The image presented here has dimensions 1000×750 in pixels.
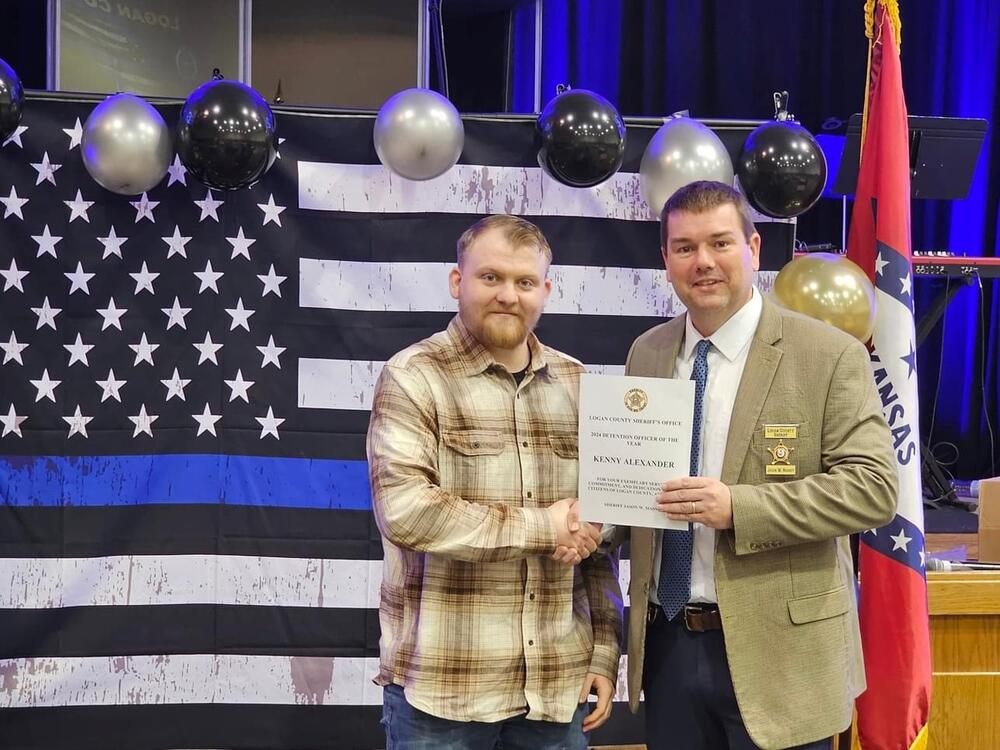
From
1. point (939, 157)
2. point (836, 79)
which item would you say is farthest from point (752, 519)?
point (836, 79)

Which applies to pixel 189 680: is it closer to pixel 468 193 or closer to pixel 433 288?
pixel 433 288

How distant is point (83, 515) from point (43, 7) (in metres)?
4.11

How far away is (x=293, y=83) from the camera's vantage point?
5.11 m

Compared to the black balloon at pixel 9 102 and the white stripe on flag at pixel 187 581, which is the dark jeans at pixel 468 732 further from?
the black balloon at pixel 9 102

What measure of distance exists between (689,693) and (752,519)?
0.40 metres

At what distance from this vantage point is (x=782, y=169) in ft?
10.1

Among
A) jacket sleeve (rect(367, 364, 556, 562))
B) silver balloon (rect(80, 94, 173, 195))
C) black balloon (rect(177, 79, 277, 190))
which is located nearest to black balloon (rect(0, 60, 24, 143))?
silver balloon (rect(80, 94, 173, 195))

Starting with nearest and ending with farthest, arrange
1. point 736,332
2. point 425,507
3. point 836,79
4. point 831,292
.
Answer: point 425,507, point 736,332, point 831,292, point 836,79

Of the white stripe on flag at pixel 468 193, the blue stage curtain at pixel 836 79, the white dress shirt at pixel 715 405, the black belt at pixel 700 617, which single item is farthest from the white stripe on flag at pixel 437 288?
the blue stage curtain at pixel 836 79

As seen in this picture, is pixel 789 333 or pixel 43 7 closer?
pixel 789 333

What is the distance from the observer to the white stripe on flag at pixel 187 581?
3.29 m

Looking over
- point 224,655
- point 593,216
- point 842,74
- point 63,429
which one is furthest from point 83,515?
point 842,74

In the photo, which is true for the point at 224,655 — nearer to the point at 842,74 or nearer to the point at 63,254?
the point at 63,254

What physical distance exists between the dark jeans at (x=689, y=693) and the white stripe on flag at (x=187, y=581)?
1397mm
